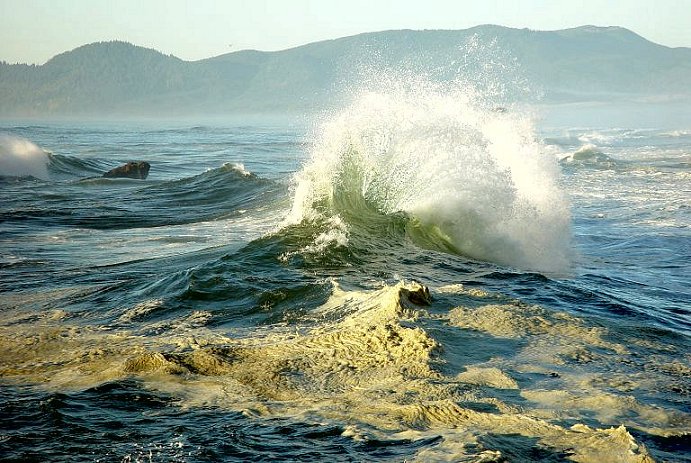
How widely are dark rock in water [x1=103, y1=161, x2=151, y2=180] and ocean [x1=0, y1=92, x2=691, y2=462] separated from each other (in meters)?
7.02

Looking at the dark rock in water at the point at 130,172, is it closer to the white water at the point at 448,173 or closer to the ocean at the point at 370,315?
the ocean at the point at 370,315

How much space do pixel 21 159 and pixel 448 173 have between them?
57.9 feet

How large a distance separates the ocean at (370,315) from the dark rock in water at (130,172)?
23.0ft

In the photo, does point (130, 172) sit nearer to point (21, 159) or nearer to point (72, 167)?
point (21, 159)

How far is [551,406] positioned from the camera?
193 inches

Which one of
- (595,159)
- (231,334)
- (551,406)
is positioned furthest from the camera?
(595,159)

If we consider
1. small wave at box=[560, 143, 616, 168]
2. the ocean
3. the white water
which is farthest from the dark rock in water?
small wave at box=[560, 143, 616, 168]

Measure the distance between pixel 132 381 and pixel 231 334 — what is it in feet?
4.29

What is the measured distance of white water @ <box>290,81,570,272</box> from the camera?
11.3m

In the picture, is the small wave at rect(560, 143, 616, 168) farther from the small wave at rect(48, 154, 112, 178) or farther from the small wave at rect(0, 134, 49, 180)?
the small wave at rect(0, 134, 49, 180)

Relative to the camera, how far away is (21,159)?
2533 centimetres

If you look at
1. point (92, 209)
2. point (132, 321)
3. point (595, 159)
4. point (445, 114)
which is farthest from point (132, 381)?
point (595, 159)

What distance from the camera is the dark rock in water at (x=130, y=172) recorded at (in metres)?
23.4

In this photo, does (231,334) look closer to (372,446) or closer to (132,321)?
(132,321)
